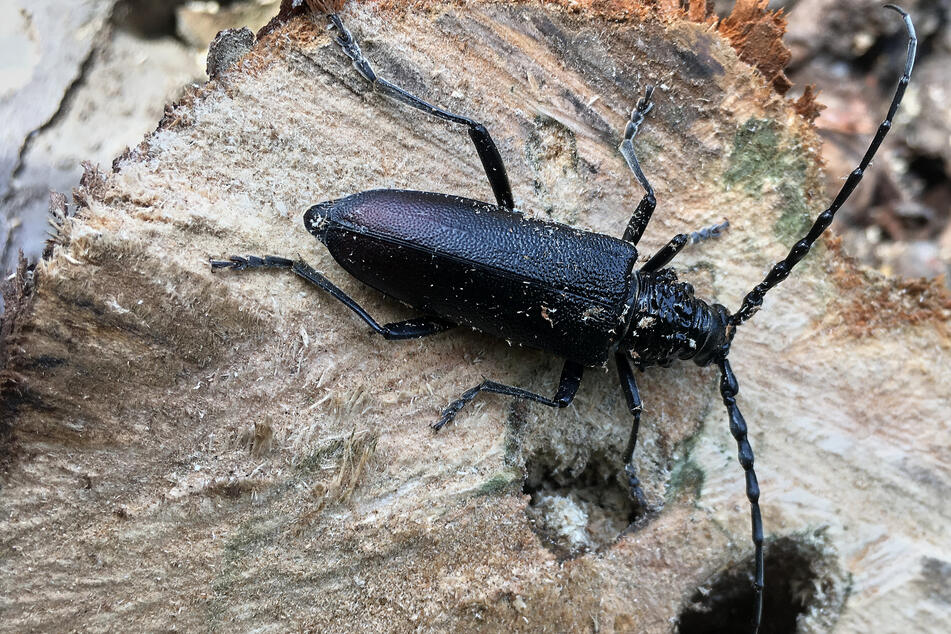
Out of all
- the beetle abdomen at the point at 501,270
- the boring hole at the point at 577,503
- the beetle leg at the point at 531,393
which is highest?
the beetle abdomen at the point at 501,270

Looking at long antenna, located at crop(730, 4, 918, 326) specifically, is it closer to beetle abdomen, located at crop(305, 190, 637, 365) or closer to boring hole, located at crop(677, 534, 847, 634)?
beetle abdomen, located at crop(305, 190, 637, 365)

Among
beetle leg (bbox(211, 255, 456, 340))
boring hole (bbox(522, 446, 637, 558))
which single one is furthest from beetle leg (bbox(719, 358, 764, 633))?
beetle leg (bbox(211, 255, 456, 340))

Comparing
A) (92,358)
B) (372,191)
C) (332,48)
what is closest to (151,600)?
(92,358)

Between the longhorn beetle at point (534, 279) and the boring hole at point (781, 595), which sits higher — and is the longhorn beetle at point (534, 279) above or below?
above

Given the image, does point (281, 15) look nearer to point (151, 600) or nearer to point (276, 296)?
point (276, 296)

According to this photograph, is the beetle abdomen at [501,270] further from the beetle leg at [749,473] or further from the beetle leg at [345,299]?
the beetle leg at [749,473]

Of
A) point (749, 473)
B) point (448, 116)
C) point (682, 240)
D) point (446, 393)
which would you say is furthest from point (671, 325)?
point (448, 116)

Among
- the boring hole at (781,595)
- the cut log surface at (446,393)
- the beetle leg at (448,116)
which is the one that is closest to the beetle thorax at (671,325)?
the cut log surface at (446,393)
